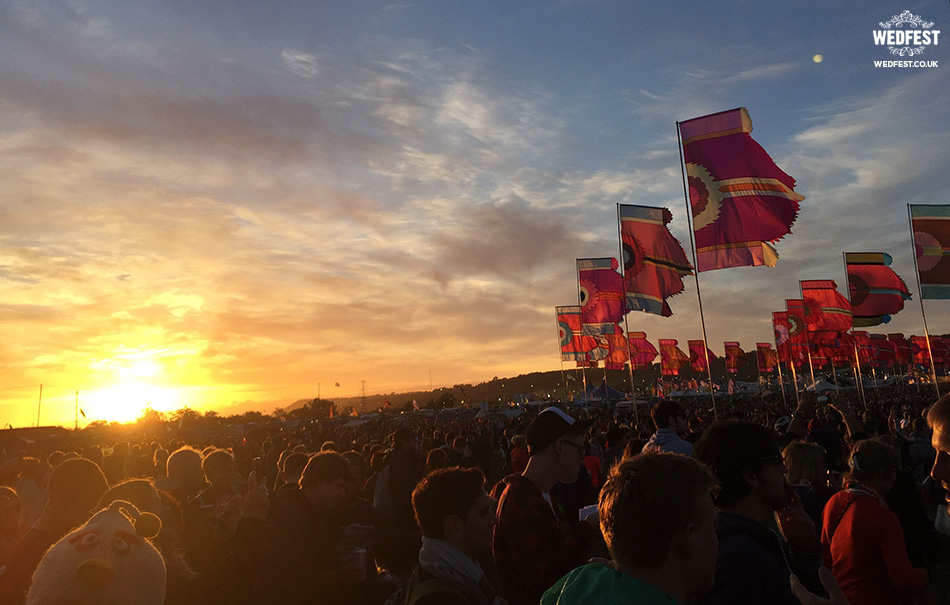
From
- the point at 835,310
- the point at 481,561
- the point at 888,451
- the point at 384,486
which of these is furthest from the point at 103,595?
the point at 835,310

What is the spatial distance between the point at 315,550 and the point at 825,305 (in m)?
35.3

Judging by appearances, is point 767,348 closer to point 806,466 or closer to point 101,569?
point 806,466

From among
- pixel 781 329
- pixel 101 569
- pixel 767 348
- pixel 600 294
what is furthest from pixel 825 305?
pixel 767 348

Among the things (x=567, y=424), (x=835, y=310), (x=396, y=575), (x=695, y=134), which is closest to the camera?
(x=567, y=424)

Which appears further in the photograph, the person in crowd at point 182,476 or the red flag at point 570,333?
the red flag at point 570,333

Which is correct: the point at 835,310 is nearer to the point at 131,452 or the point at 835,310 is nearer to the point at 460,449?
the point at 460,449

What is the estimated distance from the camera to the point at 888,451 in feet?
14.5

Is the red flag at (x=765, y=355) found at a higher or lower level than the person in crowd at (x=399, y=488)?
higher

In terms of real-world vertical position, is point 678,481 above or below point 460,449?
above

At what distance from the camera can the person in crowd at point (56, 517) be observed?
3.59 meters

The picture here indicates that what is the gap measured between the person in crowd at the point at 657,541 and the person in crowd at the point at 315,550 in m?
2.48

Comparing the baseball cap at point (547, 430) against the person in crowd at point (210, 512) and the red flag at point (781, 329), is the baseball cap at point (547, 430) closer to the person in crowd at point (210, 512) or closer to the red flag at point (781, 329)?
the person in crowd at point (210, 512)

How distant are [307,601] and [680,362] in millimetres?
59206

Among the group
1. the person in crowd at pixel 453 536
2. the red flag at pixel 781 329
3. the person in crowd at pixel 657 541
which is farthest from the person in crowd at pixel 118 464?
the red flag at pixel 781 329
